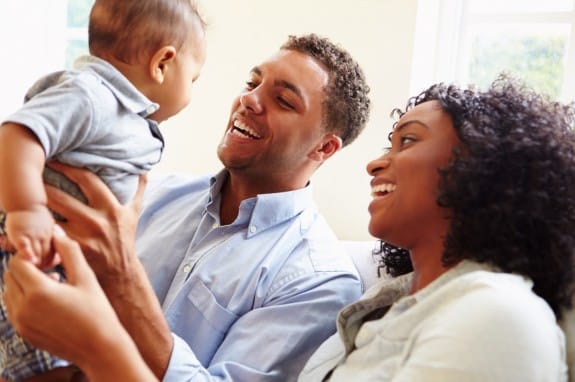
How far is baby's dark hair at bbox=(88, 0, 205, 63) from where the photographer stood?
1318 mm

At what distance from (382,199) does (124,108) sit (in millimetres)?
505

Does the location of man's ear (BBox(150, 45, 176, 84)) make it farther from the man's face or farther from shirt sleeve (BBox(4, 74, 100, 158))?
the man's face

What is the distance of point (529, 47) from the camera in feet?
8.67

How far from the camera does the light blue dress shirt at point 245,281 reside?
1495mm

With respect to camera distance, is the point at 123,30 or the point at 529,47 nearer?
the point at 123,30

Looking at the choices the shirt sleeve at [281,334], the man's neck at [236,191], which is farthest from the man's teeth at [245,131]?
the shirt sleeve at [281,334]

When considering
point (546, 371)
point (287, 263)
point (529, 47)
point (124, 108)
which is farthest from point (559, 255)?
point (529, 47)

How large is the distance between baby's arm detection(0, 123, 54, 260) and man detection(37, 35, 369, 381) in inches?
6.2

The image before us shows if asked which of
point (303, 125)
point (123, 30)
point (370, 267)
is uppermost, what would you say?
point (123, 30)

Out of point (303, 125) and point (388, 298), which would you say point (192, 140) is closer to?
point (303, 125)

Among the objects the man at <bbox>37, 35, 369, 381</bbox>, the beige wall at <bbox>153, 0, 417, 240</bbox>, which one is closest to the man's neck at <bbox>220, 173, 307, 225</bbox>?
the man at <bbox>37, 35, 369, 381</bbox>

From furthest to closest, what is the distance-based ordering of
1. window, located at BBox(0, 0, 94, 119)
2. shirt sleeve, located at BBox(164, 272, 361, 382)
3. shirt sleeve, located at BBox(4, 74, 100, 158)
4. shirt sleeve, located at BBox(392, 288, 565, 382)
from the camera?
window, located at BBox(0, 0, 94, 119) → shirt sleeve, located at BBox(164, 272, 361, 382) → shirt sleeve, located at BBox(4, 74, 100, 158) → shirt sleeve, located at BBox(392, 288, 565, 382)

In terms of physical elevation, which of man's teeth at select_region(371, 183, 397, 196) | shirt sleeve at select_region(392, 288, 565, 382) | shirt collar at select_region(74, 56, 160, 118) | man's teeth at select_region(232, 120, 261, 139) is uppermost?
shirt collar at select_region(74, 56, 160, 118)

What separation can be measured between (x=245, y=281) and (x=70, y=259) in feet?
1.76
